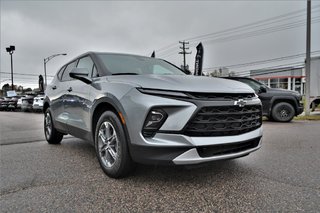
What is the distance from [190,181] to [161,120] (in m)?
0.90

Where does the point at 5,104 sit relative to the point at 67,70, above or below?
below

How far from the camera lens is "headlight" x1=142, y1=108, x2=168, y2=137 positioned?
2574 mm

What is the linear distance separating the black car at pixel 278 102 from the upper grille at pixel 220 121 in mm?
6801

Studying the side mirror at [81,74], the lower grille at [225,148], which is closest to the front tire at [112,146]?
the side mirror at [81,74]

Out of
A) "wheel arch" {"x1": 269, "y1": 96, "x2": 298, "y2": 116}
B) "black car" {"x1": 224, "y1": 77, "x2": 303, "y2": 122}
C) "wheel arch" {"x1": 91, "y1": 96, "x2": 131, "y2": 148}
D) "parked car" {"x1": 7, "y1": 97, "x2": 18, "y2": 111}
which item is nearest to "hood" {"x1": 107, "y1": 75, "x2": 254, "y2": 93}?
"wheel arch" {"x1": 91, "y1": 96, "x2": 131, "y2": 148}

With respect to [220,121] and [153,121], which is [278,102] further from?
[153,121]

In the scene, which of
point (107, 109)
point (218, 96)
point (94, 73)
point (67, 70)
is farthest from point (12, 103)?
point (218, 96)

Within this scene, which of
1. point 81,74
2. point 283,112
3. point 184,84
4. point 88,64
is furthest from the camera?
point 283,112

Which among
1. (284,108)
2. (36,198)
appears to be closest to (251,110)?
(36,198)

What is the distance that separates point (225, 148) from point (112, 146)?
1.34 metres

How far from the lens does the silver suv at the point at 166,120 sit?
2.54 metres

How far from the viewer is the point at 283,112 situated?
9453 millimetres

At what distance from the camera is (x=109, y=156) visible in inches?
126

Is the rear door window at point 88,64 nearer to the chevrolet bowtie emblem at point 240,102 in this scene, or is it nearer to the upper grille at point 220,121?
the upper grille at point 220,121
